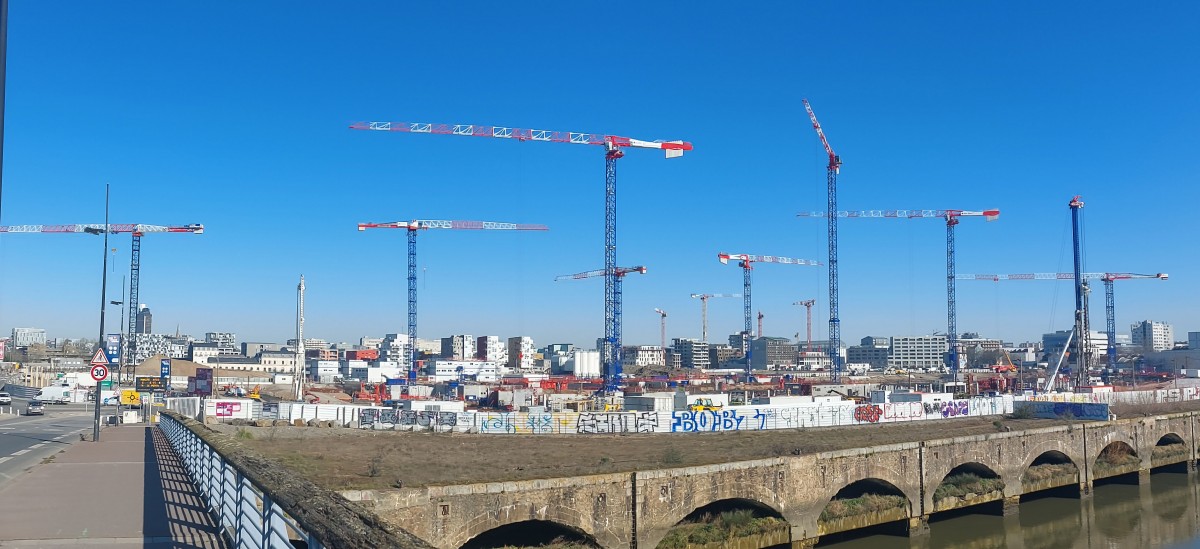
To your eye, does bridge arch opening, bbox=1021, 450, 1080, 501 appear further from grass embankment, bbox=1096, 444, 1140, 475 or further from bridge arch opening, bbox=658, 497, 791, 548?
bridge arch opening, bbox=658, 497, 791, 548

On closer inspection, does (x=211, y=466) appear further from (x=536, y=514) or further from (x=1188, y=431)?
(x=1188, y=431)

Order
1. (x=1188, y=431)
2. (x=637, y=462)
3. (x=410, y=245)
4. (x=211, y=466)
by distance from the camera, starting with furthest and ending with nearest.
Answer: (x=410, y=245)
(x=1188, y=431)
(x=637, y=462)
(x=211, y=466)

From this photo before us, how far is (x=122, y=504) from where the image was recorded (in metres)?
11.0

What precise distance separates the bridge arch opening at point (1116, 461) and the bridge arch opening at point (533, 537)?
3332 cm

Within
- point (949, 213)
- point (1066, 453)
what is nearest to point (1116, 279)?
point (949, 213)

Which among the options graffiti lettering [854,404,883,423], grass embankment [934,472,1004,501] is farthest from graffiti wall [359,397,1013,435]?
grass embankment [934,472,1004,501]

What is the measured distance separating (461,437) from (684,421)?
1293 centimetres

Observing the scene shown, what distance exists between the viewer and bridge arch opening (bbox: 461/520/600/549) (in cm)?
2191

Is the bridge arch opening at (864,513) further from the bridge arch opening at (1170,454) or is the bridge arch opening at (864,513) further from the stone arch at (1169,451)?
the bridge arch opening at (1170,454)

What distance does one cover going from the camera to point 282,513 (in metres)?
6.33

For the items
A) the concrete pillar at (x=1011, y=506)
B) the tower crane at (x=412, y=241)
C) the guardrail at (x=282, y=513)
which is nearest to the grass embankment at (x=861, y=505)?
the concrete pillar at (x=1011, y=506)

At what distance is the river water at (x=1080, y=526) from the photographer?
31.2 metres

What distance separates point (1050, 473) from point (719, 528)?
75.6 ft

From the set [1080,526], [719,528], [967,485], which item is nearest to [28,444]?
[719,528]
